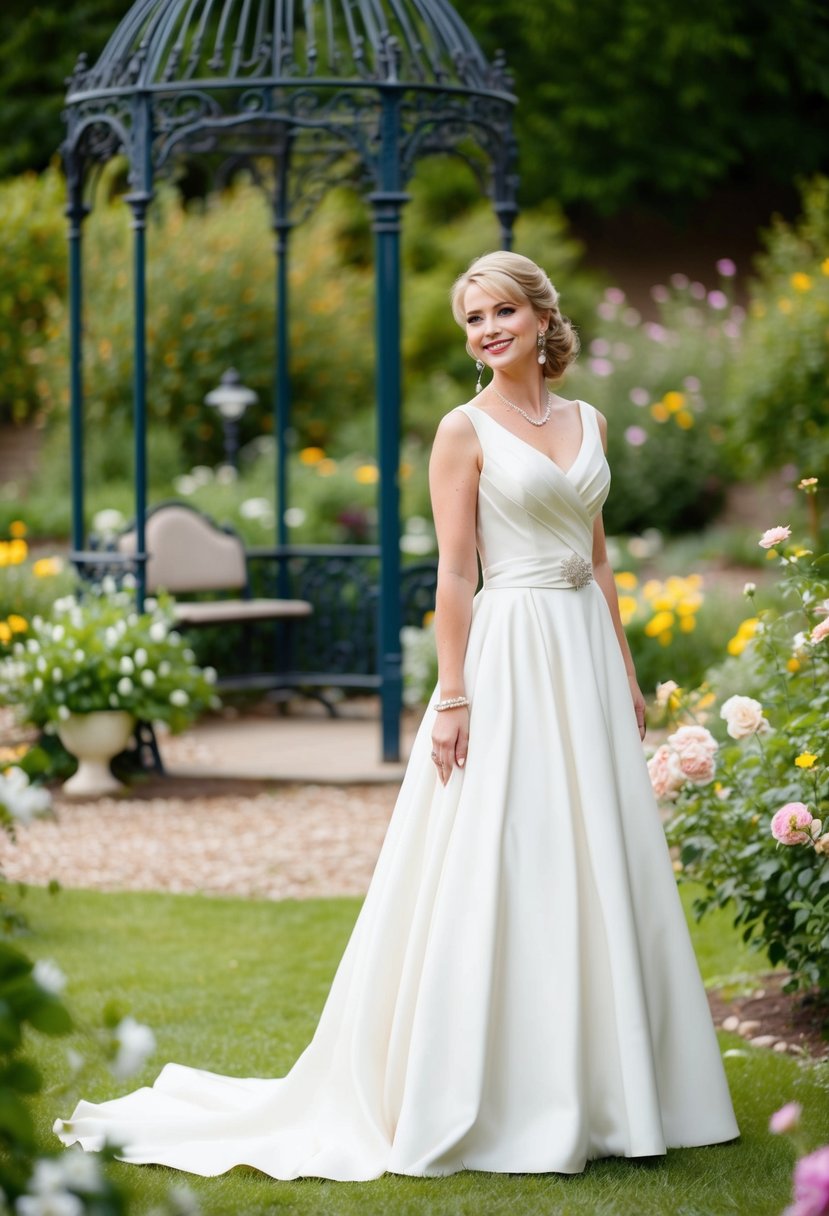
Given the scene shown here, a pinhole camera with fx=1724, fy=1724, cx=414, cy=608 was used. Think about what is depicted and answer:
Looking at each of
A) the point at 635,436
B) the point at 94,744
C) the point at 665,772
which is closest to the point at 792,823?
the point at 665,772

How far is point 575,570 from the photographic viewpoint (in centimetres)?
349

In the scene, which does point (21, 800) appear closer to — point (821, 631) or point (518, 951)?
point (518, 951)

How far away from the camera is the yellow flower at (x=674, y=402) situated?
13773mm

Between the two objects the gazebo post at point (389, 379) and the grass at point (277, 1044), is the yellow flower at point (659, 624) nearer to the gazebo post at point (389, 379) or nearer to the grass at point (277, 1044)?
the gazebo post at point (389, 379)

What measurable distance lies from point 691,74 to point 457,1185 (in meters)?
18.4

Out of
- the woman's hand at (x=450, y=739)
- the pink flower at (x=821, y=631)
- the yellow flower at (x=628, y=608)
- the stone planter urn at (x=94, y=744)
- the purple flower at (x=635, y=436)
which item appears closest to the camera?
the woman's hand at (x=450, y=739)

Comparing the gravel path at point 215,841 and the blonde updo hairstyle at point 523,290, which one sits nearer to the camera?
the blonde updo hairstyle at point 523,290

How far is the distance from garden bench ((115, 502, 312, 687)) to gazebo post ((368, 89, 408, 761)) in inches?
48.9

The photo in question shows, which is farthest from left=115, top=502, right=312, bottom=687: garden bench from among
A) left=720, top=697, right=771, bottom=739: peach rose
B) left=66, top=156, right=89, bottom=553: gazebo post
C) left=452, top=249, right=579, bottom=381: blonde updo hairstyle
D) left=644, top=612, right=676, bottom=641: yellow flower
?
left=452, top=249, right=579, bottom=381: blonde updo hairstyle

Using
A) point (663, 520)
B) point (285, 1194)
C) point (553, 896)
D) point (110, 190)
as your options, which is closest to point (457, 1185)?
point (285, 1194)

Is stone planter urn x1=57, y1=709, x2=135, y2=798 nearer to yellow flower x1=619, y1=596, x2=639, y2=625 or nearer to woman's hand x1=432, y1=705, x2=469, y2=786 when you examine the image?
yellow flower x1=619, y1=596, x2=639, y2=625

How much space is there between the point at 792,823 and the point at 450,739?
745mm

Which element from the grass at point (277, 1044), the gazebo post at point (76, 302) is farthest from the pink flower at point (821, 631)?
the gazebo post at point (76, 302)

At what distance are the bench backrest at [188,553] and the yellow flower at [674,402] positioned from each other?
18.0 feet
